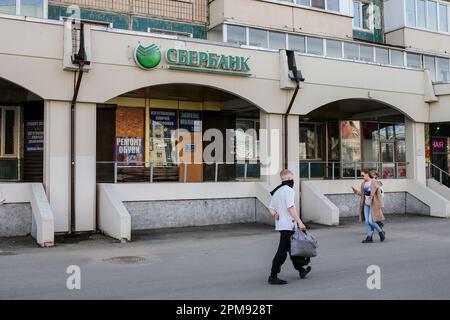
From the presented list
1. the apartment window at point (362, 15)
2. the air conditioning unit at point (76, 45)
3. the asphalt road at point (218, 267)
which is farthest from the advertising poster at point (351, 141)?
the air conditioning unit at point (76, 45)

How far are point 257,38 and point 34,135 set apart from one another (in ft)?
27.9

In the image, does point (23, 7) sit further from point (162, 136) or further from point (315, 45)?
point (315, 45)

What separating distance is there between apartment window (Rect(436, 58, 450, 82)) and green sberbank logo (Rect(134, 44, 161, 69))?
14.9 metres

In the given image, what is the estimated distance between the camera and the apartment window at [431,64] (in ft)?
75.3

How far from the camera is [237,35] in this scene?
59.5ft

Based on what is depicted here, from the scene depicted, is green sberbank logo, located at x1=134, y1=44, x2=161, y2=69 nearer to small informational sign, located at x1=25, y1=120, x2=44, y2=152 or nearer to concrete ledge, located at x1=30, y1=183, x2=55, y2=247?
Result: concrete ledge, located at x1=30, y1=183, x2=55, y2=247

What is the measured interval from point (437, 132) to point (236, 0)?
13.1m

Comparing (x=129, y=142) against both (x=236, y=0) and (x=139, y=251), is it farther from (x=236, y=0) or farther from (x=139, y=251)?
(x=139, y=251)

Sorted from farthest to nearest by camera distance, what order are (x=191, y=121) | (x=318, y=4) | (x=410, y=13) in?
(x=410, y=13) → (x=318, y=4) → (x=191, y=121)

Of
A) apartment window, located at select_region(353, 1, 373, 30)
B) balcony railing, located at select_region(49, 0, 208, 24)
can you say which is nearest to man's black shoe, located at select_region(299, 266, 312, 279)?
balcony railing, located at select_region(49, 0, 208, 24)

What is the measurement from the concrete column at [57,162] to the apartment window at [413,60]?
15.6 m

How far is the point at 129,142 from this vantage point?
17828mm

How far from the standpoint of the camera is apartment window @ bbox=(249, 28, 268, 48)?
18.4 meters

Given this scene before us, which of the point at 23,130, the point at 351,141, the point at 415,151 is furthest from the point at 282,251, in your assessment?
the point at 351,141
